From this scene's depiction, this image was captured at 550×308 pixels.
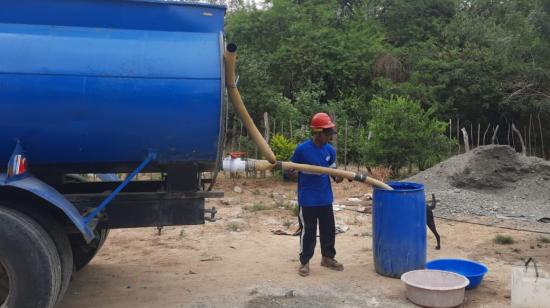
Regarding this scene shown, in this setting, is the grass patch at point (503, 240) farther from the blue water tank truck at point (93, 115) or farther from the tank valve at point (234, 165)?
the blue water tank truck at point (93, 115)

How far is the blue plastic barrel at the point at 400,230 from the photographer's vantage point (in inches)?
199

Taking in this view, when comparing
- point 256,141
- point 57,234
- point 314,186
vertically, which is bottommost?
point 57,234

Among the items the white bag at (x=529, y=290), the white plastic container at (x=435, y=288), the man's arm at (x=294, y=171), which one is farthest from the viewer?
the man's arm at (x=294, y=171)

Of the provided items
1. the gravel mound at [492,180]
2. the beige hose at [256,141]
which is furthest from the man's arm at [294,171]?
the gravel mound at [492,180]

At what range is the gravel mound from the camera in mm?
9547

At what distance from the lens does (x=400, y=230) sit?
5070 mm

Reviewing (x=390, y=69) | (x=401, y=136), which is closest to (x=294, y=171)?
(x=401, y=136)

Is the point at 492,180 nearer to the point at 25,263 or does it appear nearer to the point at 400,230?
the point at 400,230

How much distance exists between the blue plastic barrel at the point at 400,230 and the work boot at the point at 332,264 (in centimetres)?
45

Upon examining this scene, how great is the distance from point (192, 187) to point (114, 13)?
138cm

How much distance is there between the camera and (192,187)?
13.2ft

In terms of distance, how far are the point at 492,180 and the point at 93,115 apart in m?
9.00

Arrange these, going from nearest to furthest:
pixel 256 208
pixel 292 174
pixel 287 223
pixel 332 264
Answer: pixel 292 174, pixel 332 264, pixel 287 223, pixel 256 208

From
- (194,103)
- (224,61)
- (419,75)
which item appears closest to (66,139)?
(194,103)
